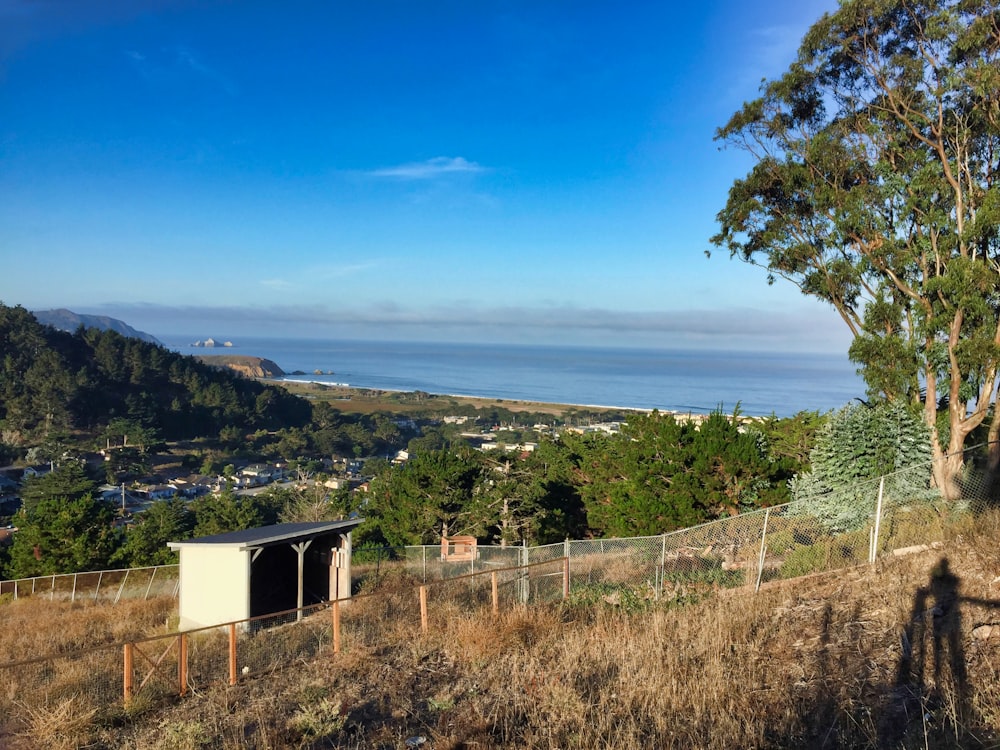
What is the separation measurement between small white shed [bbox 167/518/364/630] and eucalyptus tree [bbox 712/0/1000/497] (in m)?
11.7

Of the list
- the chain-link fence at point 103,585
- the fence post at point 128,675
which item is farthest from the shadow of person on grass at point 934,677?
the chain-link fence at point 103,585

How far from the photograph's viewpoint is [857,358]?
1388 cm

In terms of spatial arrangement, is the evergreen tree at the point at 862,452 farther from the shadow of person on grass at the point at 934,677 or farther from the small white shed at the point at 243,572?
the small white shed at the point at 243,572

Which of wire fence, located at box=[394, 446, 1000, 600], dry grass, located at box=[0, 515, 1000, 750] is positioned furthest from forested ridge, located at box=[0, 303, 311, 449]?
dry grass, located at box=[0, 515, 1000, 750]

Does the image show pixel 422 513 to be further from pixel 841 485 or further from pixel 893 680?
pixel 893 680

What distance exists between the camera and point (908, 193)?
1357cm

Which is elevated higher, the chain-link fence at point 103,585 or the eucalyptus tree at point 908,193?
the eucalyptus tree at point 908,193

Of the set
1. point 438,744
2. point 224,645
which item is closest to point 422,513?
point 224,645

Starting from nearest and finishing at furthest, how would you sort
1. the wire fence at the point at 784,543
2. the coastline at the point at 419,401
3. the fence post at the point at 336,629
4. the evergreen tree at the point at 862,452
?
the fence post at the point at 336,629, the wire fence at the point at 784,543, the evergreen tree at the point at 862,452, the coastline at the point at 419,401

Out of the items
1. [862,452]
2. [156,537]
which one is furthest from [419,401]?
[862,452]

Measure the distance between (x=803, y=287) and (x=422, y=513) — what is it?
13.4 metres

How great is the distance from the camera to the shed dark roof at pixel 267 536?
39.3 feet

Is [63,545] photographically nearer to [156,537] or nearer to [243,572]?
[156,537]

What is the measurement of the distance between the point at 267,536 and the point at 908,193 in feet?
48.1
